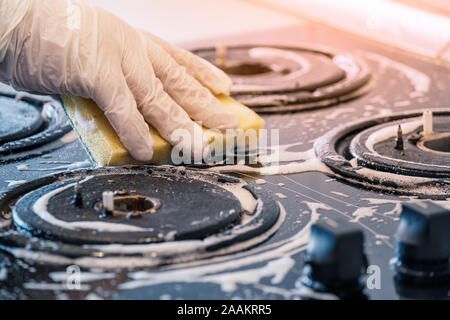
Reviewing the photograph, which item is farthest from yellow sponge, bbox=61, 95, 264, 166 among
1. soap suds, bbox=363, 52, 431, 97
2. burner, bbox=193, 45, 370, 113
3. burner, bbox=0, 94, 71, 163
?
soap suds, bbox=363, 52, 431, 97

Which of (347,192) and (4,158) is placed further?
(4,158)

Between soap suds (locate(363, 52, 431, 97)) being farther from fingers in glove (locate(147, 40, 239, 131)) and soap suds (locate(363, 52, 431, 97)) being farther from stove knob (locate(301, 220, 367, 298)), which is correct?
stove knob (locate(301, 220, 367, 298))

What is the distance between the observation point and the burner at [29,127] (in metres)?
1.88

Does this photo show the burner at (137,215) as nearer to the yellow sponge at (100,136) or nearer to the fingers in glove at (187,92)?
the yellow sponge at (100,136)

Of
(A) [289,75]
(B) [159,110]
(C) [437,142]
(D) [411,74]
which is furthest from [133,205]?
(D) [411,74]

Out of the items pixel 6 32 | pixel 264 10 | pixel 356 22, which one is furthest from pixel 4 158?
pixel 264 10

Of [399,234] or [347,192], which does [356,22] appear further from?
[399,234]

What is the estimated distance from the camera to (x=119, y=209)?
4.77 ft

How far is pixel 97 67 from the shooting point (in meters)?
1.71

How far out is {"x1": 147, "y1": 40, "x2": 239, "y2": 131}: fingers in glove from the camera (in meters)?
1.89

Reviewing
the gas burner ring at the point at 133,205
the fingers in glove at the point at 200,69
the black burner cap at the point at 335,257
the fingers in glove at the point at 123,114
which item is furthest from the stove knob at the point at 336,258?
the fingers in glove at the point at 200,69
